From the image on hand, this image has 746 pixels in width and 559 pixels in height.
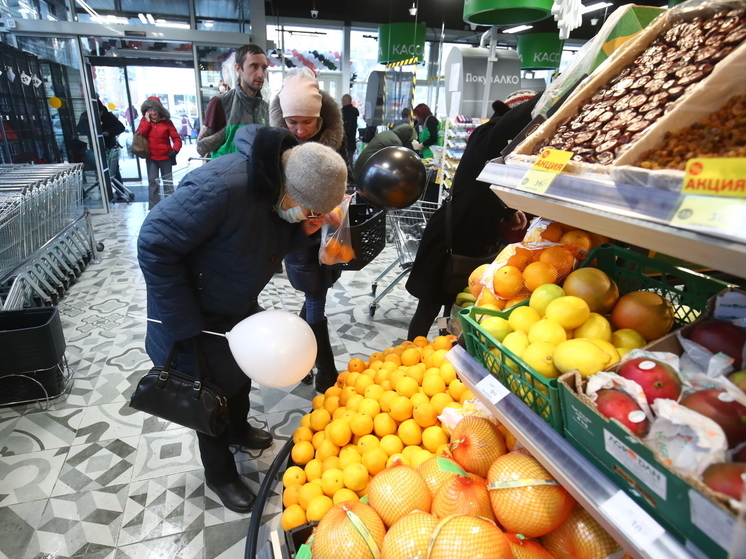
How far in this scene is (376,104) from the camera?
10852mm

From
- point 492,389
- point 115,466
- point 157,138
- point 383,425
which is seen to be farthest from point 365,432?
point 157,138

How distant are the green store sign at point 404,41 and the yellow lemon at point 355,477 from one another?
31.7 ft

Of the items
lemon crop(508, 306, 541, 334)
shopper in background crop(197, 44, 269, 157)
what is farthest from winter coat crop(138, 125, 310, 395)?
shopper in background crop(197, 44, 269, 157)

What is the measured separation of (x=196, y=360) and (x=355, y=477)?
2.38 ft

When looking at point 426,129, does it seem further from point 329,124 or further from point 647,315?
point 647,315

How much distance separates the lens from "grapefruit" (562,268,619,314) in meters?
1.04

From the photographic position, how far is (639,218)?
66cm

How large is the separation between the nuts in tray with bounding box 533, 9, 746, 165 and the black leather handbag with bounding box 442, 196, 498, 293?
1.17 meters

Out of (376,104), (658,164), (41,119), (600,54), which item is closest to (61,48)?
(41,119)

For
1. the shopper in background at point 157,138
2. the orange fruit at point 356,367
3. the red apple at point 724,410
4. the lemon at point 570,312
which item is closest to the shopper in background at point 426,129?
the shopper in background at point 157,138

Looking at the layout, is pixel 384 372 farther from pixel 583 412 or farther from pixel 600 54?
pixel 600 54

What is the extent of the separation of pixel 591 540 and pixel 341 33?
42.8 ft

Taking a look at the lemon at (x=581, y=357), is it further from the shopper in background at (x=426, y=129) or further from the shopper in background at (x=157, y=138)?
the shopper in background at (x=426, y=129)

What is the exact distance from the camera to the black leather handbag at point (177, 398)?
153 cm
